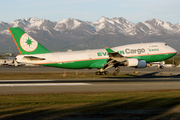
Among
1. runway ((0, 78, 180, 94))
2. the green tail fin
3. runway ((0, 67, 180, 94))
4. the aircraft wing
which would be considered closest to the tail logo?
the green tail fin

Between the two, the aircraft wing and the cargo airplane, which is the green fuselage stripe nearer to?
the cargo airplane

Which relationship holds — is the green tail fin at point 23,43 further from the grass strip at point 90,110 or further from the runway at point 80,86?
the grass strip at point 90,110

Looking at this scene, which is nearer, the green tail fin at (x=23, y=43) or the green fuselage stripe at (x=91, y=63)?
the green tail fin at (x=23, y=43)

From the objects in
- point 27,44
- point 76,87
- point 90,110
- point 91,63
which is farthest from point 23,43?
point 90,110

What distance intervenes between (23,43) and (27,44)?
0.71 metres

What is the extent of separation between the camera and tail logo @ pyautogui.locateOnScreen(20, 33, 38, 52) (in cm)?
4234

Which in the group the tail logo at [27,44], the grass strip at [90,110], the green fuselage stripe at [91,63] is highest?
the tail logo at [27,44]

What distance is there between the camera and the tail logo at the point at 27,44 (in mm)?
42344

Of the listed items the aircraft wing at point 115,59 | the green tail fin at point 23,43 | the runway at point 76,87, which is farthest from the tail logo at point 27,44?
the aircraft wing at point 115,59

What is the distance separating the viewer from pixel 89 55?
4566 centimetres

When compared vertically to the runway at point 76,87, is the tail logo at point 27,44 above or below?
above

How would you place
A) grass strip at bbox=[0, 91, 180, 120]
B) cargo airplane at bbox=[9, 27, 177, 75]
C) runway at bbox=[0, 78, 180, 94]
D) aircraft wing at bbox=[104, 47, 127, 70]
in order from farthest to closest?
aircraft wing at bbox=[104, 47, 127, 70] → cargo airplane at bbox=[9, 27, 177, 75] → runway at bbox=[0, 78, 180, 94] → grass strip at bbox=[0, 91, 180, 120]

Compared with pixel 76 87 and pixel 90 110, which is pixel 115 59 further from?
pixel 90 110

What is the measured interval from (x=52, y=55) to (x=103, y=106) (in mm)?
27126
